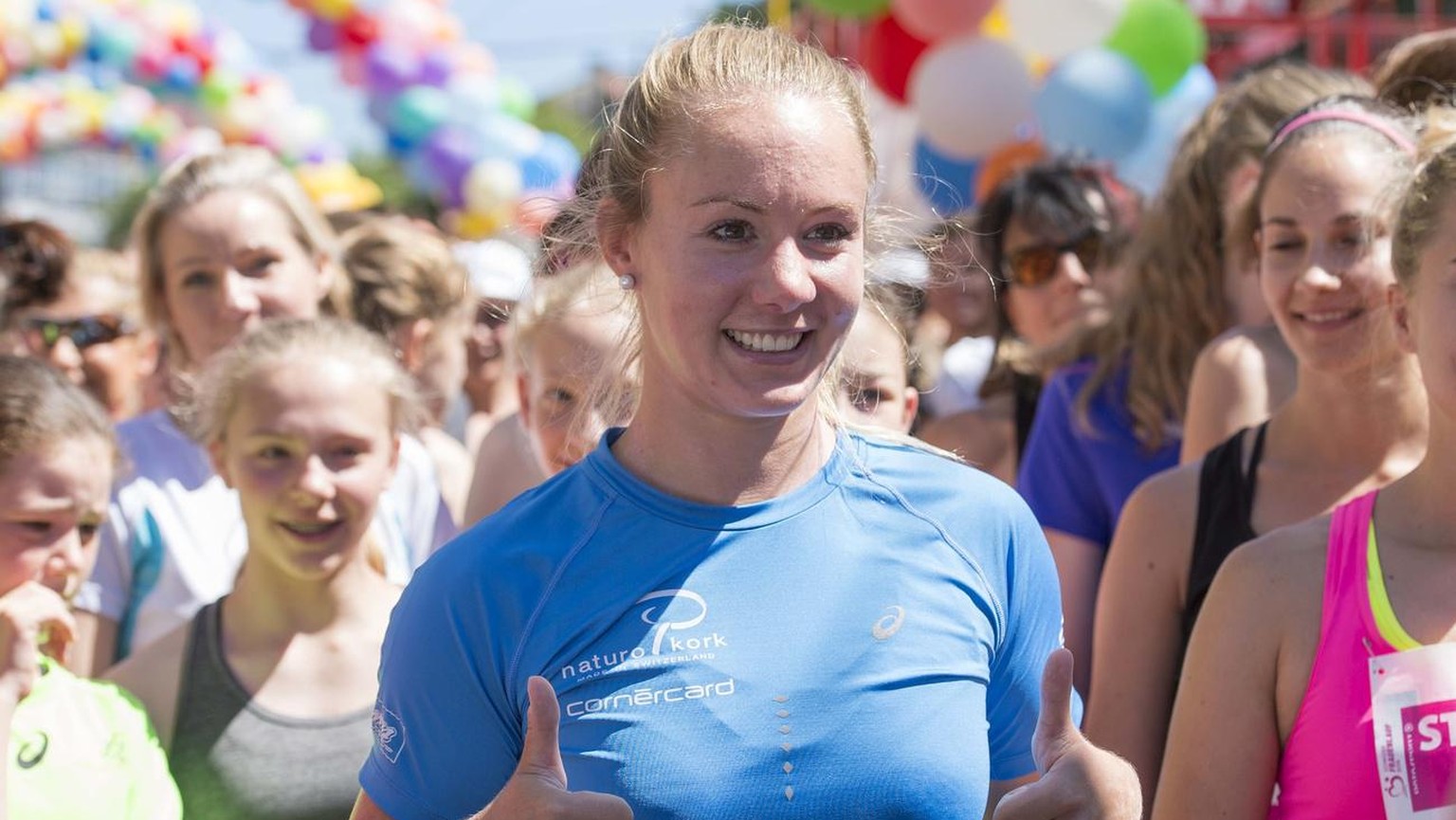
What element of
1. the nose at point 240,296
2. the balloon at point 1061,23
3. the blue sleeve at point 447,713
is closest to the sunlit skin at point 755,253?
the blue sleeve at point 447,713

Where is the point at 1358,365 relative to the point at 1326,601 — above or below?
above

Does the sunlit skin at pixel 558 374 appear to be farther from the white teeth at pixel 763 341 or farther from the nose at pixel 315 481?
the white teeth at pixel 763 341

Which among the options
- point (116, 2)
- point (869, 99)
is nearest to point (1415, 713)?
point (869, 99)

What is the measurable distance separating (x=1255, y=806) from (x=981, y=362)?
Result: 3738 millimetres

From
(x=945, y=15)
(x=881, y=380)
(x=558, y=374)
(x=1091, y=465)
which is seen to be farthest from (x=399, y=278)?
(x=945, y=15)

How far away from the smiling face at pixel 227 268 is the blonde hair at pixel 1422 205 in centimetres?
254

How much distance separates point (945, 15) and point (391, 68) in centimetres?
473

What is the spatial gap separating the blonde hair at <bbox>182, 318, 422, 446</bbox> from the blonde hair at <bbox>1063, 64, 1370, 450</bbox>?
1.43 m

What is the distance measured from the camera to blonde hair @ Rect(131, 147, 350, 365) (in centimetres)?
A: 405

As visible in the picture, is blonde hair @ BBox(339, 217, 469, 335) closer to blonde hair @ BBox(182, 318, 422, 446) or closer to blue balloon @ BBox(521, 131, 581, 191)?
blonde hair @ BBox(182, 318, 422, 446)

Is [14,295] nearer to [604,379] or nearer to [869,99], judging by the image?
[604,379]

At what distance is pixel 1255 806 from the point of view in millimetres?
2186

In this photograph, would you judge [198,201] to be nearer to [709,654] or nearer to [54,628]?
[54,628]

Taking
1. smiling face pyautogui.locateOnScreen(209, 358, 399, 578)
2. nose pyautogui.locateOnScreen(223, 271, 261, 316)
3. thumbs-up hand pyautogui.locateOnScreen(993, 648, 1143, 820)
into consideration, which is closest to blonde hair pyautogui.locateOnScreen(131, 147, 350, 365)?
nose pyautogui.locateOnScreen(223, 271, 261, 316)
